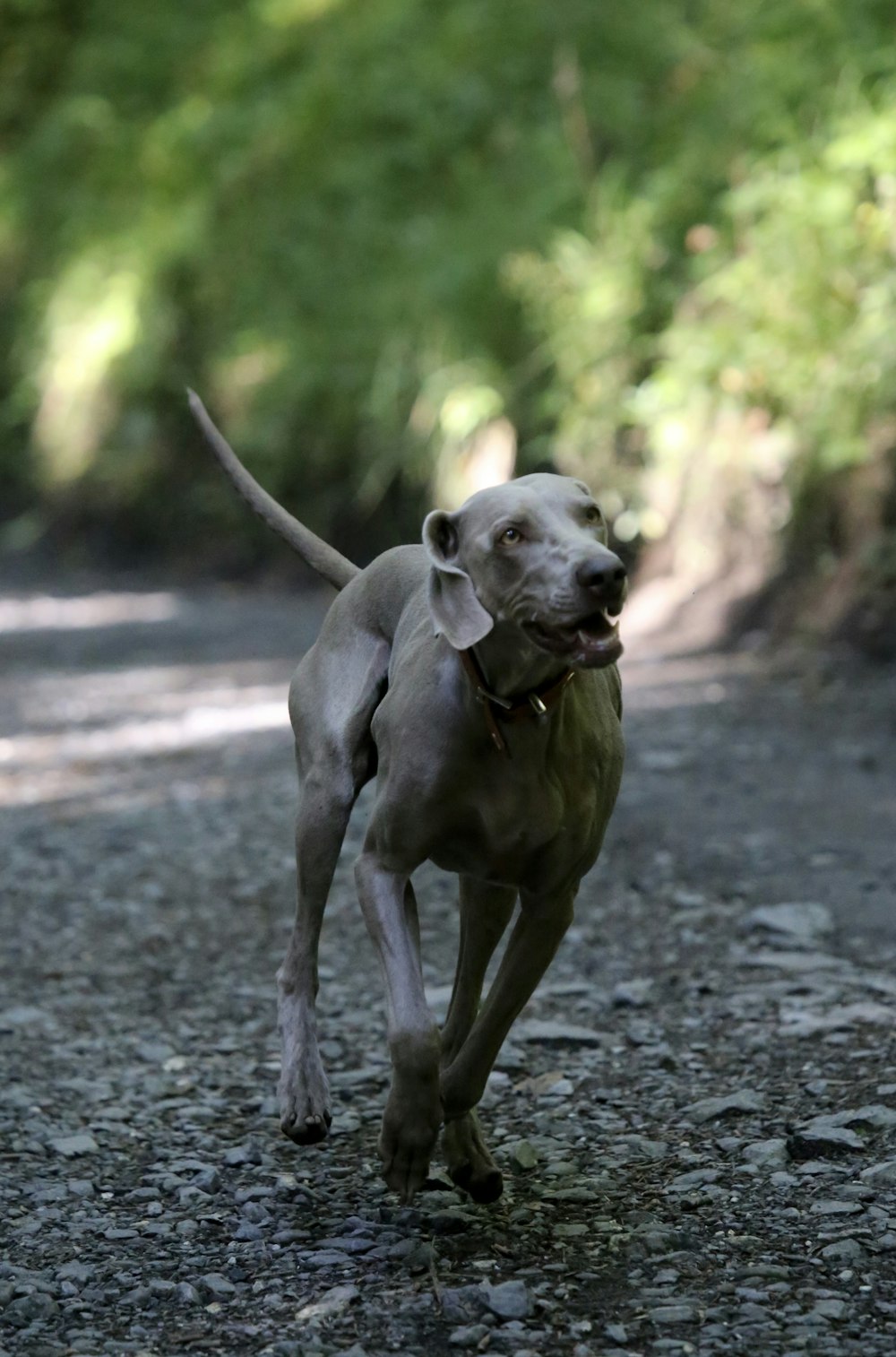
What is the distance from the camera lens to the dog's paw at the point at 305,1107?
3.43m

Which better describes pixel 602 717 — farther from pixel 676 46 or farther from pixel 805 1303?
pixel 676 46

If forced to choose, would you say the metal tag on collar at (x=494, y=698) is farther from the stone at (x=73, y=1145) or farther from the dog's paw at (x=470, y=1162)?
the stone at (x=73, y=1145)

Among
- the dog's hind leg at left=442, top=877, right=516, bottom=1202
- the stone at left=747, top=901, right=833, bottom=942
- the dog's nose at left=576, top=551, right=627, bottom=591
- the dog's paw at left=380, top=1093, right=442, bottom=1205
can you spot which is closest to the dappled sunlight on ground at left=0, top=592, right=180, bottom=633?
the stone at left=747, top=901, right=833, bottom=942

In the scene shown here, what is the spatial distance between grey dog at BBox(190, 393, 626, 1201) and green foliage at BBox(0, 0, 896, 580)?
18.8 feet

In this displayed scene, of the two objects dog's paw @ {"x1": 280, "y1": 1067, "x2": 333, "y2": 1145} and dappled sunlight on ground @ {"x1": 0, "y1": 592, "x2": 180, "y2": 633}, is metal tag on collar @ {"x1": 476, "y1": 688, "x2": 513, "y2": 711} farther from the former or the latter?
dappled sunlight on ground @ {"x1": 0, "y1": 592, "x2": 180, "y2": 633}

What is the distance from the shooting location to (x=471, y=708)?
10.4 feet

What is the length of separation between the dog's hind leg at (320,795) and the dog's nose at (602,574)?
923 millimetres

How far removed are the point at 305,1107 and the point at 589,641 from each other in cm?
113

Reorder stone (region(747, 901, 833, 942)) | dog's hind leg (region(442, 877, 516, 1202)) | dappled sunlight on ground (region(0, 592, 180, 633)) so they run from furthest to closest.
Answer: dappled sunlight on ground (region(0, 592, 180, 633)) → stone (region(747, 901, 833, 942)) → dog's hind leg (region(442, 877, 516, 1202))

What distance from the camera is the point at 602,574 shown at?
9.34 ft

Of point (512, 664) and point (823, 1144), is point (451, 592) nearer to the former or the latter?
point (512, 664)

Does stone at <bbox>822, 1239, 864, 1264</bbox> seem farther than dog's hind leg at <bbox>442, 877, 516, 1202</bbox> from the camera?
No

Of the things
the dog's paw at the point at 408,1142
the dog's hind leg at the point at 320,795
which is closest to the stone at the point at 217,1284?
the dog's paw at the point at 408,1142

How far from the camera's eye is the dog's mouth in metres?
2.88
